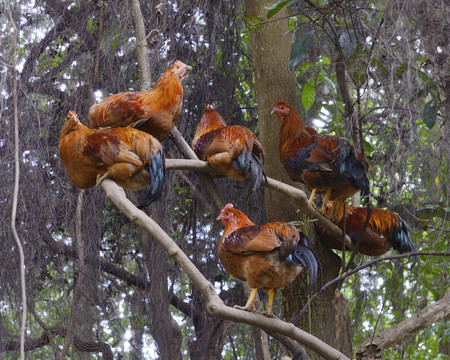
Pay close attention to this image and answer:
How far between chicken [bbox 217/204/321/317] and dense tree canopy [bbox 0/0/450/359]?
57 centimetres

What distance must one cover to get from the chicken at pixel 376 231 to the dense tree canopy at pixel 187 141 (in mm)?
96

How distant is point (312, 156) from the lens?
3.32 meters

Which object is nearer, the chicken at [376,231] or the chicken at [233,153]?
the chicken at [233,153]

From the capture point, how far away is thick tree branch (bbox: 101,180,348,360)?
74.3 inches

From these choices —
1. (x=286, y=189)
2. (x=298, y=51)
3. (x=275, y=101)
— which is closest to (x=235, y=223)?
(x=286, y=189)

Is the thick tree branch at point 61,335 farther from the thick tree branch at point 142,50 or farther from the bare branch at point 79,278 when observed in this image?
the thick tree branch at point 142,50

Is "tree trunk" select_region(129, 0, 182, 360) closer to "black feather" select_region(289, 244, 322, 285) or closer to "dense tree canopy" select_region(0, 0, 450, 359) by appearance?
"dense tree canopy" select_region(0, 0, 450, 359)

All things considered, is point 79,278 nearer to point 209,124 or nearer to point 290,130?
point 209,124

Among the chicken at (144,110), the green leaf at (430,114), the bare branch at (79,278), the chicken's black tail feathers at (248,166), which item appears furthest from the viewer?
the bare branch at (79,278)

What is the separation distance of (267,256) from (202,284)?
83 cm

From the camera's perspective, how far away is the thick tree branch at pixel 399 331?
8.95 feet

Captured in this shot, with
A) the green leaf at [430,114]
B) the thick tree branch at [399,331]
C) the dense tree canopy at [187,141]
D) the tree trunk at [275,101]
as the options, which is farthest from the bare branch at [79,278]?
the green leaf at [430,114]

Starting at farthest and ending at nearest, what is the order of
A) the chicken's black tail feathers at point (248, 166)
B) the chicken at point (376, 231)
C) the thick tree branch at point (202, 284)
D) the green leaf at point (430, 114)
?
the chicken at point (376, 231)
the green leaf at point (430, 114)
the chicken's black tail feathers at point (248, 166)
the thick tree branch at point (202, 284)

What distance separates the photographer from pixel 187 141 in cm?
417
